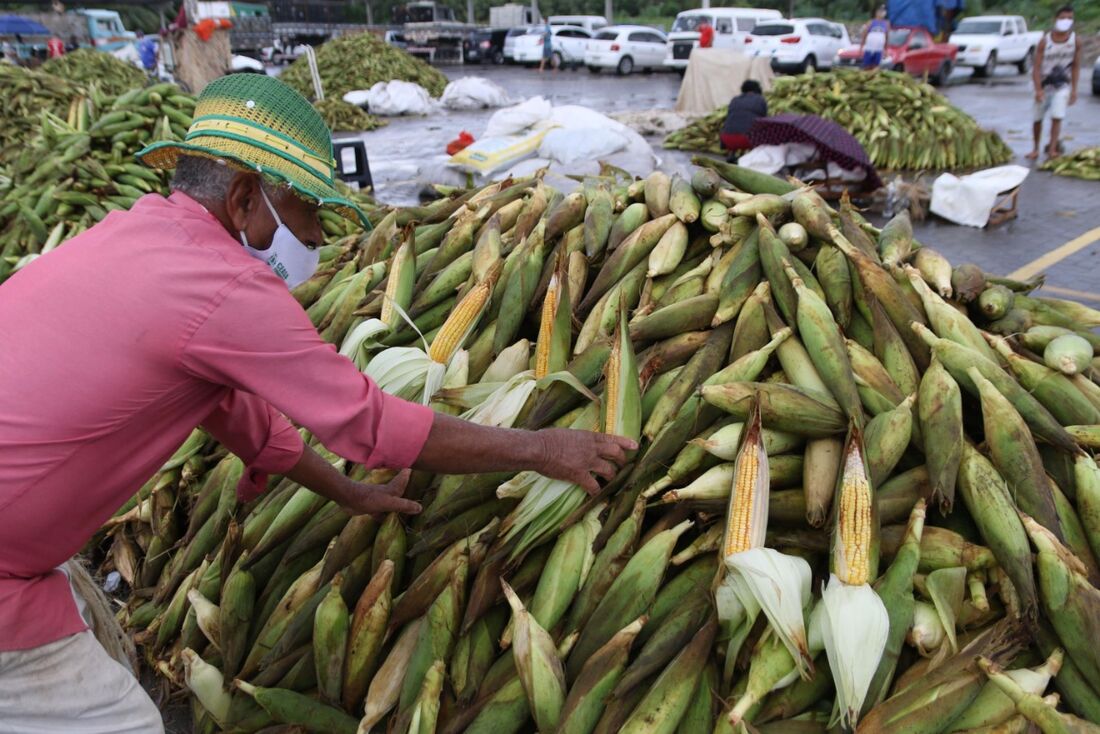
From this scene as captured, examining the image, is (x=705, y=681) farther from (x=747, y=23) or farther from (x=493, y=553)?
(x=747, y=23)

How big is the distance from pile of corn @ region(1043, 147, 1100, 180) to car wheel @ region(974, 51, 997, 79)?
40.6 ft

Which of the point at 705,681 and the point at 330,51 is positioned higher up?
the point at 330,51

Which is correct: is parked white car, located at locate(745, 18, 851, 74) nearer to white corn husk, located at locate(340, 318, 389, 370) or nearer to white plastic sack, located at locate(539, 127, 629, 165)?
white plastic sack, located at locate(539, 127, 629, 165)

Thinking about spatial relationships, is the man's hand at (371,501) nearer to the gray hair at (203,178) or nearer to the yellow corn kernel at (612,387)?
the yellow corn kernel at (612,387)

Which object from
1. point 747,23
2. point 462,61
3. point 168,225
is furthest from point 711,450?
point 462,61

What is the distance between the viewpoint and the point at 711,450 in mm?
1846

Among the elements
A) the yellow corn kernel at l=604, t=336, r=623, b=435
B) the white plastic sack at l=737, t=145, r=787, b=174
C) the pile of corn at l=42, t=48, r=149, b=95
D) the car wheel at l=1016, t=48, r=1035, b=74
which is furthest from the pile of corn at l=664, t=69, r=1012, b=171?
the car wheel at l=1016, t=48, r=1035, b=74

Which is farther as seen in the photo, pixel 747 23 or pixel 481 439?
pixel 747 23

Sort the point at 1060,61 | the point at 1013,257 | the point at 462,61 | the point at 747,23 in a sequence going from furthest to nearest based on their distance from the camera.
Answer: the point at 462,61 < the point at 747,23 < the point at 1060,61 < the point at 1013,257

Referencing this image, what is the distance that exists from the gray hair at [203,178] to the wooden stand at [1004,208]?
7.69 meters

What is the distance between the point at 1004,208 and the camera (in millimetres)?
7840

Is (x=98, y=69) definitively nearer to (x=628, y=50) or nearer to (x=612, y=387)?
(x=628, y=50)

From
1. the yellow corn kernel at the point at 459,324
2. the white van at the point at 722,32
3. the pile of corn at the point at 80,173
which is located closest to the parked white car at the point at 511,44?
the white van at the point at 722,32

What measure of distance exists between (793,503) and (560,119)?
722 centimetres
